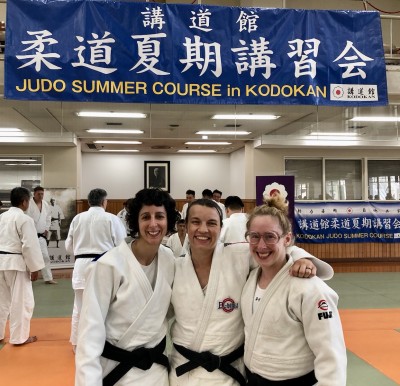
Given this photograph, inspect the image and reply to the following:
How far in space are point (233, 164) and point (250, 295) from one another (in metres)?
9.82

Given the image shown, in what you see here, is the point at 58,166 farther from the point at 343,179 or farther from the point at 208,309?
the point at 208,309

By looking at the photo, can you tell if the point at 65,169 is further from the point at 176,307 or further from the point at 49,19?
the point at 176,307

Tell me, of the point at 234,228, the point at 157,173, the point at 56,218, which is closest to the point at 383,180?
the point at 157,173

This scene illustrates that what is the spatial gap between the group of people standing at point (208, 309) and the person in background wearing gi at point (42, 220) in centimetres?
576

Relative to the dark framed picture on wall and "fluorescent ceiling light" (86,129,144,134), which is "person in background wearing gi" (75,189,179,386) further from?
the dark framed picture on wall

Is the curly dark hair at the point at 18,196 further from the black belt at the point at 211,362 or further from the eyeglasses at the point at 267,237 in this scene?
the eyeglasses at the point at 267,237

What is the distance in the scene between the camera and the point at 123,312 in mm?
1550

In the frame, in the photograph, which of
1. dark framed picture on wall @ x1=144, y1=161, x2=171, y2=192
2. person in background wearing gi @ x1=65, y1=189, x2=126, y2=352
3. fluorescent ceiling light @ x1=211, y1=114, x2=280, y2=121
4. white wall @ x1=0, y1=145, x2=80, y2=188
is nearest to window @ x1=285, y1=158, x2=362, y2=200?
fluorescent ceiling light @ x1=211, y1=114, x2=280, y2=121

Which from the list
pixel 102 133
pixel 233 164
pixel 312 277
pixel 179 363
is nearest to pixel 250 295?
pixel 312 277

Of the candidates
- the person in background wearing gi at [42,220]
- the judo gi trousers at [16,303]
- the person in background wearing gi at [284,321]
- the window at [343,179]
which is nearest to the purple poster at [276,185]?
the window at [343,179]

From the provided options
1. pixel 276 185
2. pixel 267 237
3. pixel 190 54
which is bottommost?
pixel 267 237

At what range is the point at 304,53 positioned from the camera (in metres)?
3.99

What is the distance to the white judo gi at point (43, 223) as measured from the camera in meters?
6.93

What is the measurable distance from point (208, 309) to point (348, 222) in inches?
299
